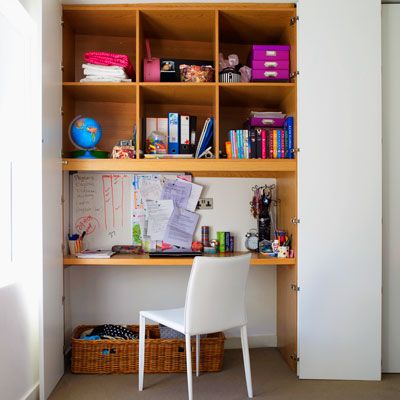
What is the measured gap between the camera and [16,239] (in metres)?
2.34

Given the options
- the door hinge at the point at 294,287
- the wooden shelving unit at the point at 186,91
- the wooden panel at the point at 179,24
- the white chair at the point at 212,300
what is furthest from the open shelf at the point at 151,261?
the wooden panel at the point at 179,24

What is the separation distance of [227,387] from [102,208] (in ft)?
4.73

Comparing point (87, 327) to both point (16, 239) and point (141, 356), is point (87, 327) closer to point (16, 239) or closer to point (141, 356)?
point (141, 356)

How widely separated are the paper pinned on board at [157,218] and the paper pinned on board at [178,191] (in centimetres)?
7

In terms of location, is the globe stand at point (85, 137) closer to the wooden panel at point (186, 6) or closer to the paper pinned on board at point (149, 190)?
the paper pinned on board at point (149, 190)

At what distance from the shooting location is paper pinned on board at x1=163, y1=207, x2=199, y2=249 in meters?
3.16

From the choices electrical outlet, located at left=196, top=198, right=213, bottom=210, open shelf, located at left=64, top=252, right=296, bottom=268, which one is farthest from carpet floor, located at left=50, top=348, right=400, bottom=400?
electrical outlet, located at left=196, top=198, right=213, bottom=210

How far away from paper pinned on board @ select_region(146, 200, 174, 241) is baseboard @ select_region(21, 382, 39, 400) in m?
1.21

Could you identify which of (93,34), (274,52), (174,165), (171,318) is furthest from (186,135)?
(171,318)

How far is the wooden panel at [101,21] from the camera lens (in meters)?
2.75

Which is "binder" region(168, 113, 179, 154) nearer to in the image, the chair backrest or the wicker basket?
the chair backrest

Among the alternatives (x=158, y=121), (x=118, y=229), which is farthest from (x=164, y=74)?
(x=118, y=229)

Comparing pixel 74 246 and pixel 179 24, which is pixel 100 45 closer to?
pixel 179 24

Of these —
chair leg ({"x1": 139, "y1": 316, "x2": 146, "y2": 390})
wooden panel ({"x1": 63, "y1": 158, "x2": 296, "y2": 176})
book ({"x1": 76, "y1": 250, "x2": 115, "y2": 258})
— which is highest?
wooden panel ({"x1": 63, "y1": 158, "x2": 296, "y2": 176})
